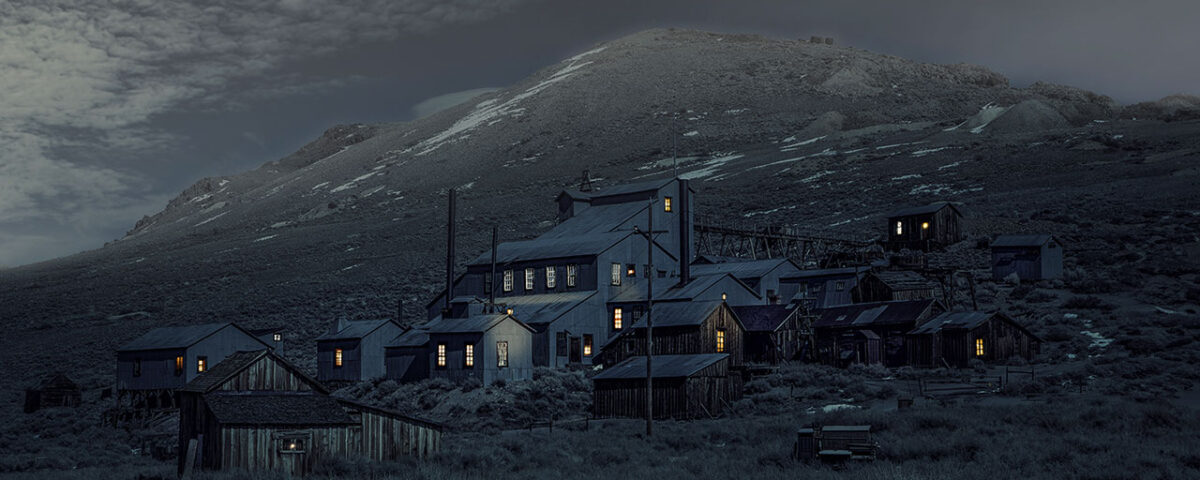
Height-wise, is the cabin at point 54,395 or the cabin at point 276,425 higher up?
the cabin at point 276,425

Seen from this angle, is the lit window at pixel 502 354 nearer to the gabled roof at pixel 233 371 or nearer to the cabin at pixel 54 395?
Answer: the gabled roof at pixel 233 371

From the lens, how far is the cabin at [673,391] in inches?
1742

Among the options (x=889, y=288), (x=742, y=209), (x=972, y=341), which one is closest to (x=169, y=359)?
(x=889, y=288)

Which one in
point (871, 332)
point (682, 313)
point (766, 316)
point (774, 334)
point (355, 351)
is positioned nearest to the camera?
point (682, 313)

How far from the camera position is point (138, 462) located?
39.3 m

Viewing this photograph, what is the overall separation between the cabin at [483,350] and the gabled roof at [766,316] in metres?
11.2

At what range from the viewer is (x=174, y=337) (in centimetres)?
6344

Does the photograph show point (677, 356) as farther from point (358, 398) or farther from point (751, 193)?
point (751, 193)

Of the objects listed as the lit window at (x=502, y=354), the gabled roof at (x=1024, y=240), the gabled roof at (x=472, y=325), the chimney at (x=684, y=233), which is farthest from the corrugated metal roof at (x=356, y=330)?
the gabled roof at (x=1024, y=240)

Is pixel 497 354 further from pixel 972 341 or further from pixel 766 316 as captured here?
pixel 972 341

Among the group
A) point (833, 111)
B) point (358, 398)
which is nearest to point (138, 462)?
point (358, 398)

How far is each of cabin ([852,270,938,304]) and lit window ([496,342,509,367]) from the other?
22.3 m

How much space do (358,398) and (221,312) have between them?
44.0 metres

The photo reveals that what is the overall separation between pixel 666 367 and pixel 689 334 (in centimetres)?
585
